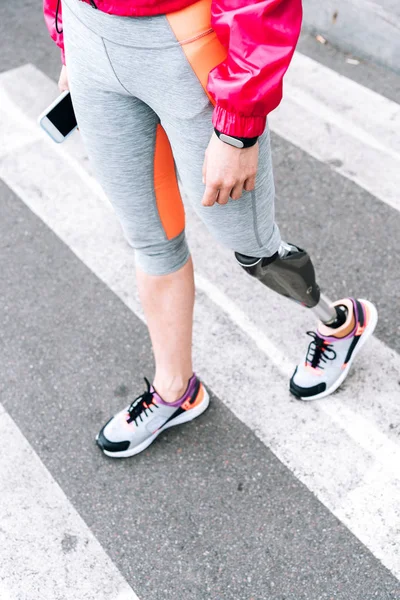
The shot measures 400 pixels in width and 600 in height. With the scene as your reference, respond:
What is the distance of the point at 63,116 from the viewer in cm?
195

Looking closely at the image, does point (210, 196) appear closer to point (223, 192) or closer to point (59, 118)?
point (223, 192)

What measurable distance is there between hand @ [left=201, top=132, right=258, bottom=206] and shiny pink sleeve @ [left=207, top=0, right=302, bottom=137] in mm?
51

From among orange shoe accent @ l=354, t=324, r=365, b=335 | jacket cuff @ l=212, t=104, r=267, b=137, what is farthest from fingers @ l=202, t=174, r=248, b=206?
orange shoe accent @ l=354, t=324, r=365, b=335

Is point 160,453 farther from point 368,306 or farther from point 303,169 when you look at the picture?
point 303,169

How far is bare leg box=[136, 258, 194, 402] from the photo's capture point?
2.06 m

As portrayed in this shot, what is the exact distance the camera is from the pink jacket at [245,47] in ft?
4.42

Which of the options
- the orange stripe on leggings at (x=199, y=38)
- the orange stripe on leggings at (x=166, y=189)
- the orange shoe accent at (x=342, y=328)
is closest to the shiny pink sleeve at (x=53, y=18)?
the orange stripe on leggings at (x=166, y=189)

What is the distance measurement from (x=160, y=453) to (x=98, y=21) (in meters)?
1.41

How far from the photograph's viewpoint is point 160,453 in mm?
2359

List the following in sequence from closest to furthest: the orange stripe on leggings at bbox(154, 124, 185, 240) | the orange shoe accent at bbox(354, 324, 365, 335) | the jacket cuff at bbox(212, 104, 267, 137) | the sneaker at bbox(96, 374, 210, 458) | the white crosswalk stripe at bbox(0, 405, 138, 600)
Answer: the jacket cuff at bbox(212, 104, 267, 137) → the orange stripe on leggings at bbox(154, 124, 185, 240) → the white crosswalk stripe at bbox(0, 405, 138, 600) → the sneaker at bbox(96, 374, 210, 458) → the orange shoe accent at bbox(354, 324, 365, 335)

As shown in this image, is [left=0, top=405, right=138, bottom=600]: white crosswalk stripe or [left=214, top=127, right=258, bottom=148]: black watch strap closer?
[left=214, top=127, right=258, bottom=148]: black watch strap

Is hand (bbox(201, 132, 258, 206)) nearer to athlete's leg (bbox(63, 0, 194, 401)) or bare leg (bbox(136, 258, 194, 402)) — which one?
athlete's leg (bbox(63, 0, 194, 401))

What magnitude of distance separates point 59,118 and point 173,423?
1.06 meters

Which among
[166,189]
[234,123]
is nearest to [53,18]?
[166,189]
